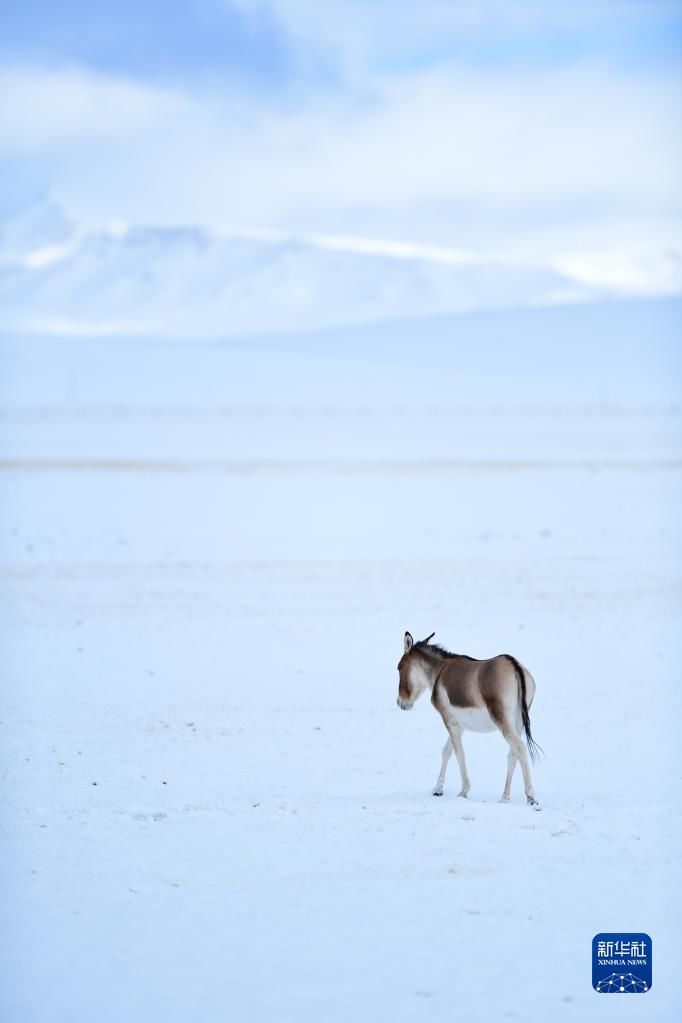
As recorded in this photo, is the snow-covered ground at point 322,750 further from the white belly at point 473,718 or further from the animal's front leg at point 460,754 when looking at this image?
the white belly at point 473,718

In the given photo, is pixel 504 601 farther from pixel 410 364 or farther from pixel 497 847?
pixel 410 364

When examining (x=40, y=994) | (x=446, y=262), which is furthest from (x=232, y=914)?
(x=446, y=262)

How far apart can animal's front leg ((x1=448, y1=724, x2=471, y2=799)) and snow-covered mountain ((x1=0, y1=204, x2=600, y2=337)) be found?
11546cm

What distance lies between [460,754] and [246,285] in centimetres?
15224

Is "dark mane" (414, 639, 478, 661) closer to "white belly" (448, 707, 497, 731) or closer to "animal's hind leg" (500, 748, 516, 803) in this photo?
"white belly" (448, 707, 497, 731)

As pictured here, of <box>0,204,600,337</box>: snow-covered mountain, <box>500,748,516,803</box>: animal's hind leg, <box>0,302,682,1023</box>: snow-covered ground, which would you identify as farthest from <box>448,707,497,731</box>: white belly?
<box>0,204,600,337</box>: snow-covered mountain

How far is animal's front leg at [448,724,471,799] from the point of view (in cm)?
841

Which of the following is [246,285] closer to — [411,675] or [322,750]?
[322,750]

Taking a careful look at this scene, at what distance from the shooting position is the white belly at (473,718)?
321 inches

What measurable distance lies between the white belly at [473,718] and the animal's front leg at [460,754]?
2.7 inches

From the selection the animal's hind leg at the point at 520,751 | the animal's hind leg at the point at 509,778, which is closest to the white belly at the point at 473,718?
the animal's hind leg at the point at 520,751

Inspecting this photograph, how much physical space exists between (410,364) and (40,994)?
8208 cm

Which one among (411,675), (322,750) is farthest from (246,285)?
(411,675)

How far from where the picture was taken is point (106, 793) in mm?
8703
